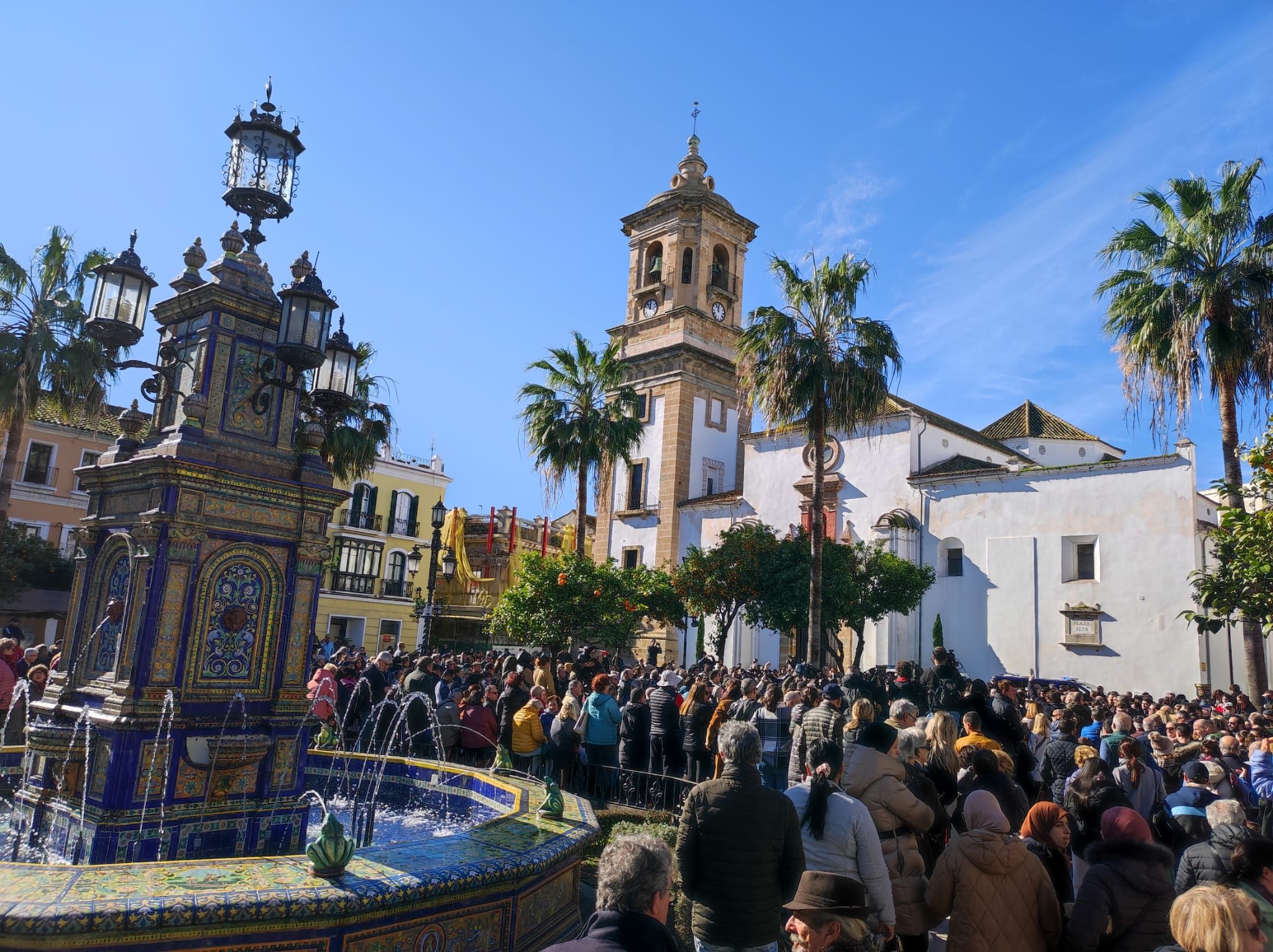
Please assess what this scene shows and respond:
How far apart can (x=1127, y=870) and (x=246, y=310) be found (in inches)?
271

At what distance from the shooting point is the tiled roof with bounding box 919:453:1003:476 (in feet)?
97.6

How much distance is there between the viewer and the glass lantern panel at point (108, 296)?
700 centimetres

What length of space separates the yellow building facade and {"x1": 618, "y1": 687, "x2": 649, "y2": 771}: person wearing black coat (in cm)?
2993

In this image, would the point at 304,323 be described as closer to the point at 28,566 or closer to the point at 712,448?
the point at 28,566

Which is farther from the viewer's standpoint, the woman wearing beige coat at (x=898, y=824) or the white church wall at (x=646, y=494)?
the white church wall at (x=646, y=494)

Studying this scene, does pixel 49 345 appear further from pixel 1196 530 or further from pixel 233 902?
pixel 1196 530

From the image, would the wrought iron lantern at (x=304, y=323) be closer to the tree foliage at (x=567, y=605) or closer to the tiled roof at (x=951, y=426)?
the tree foliage at (x=567, y=605)

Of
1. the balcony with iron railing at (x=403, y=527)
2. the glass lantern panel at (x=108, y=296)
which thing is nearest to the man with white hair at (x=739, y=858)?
the glass lantern panel at (x=108, y=296)

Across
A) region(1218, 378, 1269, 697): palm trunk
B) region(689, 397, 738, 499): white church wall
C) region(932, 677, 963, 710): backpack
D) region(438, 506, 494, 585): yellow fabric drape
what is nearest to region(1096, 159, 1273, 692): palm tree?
region(1218, 378, 1269, 697): palm trunk

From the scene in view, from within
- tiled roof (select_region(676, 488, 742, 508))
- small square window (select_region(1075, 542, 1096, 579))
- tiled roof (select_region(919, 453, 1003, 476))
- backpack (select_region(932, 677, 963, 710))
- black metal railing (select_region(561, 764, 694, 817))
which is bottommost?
black metal railing (select_region(561, 764, 694, 817))

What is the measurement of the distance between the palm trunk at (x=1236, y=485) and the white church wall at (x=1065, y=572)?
9.59 meters

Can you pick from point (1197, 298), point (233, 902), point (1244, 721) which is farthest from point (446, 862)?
point (1197, 298)

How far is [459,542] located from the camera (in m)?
43.5

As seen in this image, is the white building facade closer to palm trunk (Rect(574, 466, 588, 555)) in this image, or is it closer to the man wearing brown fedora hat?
palm trunk (Rect(574, 466, 588, 555))
